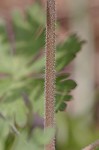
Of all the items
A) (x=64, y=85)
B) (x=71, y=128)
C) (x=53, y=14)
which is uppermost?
(x=53, y=14)

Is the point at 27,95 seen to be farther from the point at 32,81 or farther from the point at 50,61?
the point at 50,61

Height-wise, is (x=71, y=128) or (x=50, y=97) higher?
(x=50, y=97)

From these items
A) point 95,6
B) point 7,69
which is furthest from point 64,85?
point 95,6

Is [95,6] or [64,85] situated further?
[95,6]

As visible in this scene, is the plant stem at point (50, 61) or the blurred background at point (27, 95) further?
the blurred background at point (27, 95)

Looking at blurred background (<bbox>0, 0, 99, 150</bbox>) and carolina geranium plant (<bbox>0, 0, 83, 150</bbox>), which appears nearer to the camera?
carolina geranium plant (<bbox>0, 0, 83, 150</bbox>)

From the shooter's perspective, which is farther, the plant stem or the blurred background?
the blurred background

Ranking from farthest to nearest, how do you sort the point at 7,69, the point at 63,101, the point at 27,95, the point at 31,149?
the point at 7,69 < the point at 27,95 < the point at 63,101 < the point at 31,149

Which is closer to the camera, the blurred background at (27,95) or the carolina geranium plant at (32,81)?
the carolina geranium plant at (32,81)

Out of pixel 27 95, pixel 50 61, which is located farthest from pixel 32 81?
pixel 50 61

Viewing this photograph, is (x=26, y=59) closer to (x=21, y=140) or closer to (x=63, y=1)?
(x=21, y=140)

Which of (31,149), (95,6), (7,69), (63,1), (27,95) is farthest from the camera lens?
(63,1)
